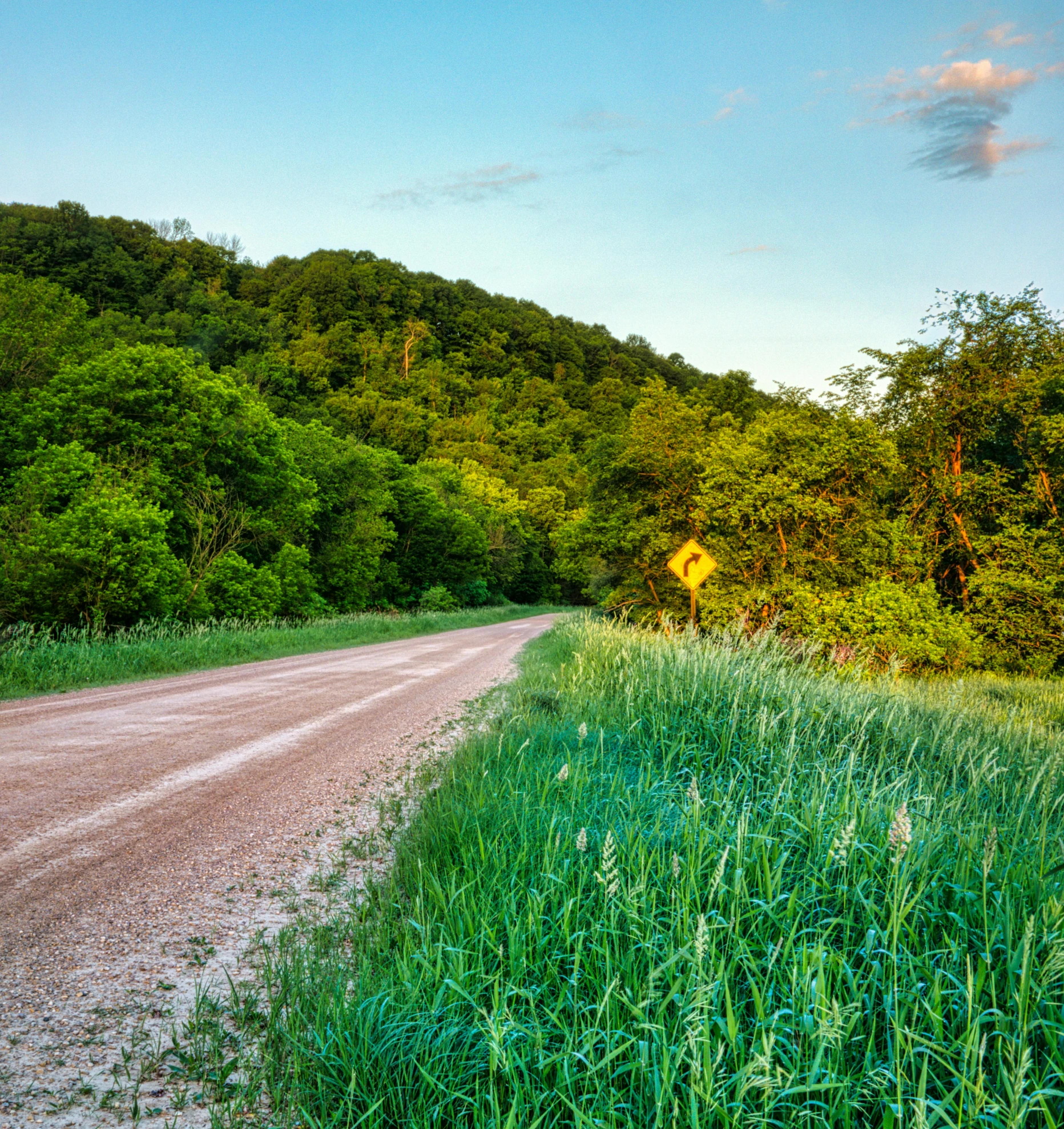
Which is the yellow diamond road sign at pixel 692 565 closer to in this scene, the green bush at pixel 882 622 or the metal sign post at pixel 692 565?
the metal sign post at pixel 692 565

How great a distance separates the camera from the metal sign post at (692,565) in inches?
512

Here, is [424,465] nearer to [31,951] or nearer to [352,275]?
[352,275]

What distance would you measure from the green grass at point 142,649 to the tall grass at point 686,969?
987 cm

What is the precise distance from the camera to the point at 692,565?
13.3 meters

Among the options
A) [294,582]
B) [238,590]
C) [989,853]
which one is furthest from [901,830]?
[294,582]

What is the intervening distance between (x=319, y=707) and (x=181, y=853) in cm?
538

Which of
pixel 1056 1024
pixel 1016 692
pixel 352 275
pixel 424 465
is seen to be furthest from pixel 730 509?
pixel 352 275

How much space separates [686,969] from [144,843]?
11.8 feet

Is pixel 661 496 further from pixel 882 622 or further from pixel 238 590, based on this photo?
pixel 238 590

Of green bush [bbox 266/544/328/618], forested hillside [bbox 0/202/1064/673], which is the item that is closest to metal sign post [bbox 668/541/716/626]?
forested hillside [bbox 0/202/1064/673]

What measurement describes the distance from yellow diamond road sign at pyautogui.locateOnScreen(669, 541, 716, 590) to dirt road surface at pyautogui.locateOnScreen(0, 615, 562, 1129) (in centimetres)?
532

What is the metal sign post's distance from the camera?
12992 millimetres

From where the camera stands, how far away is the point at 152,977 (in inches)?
115

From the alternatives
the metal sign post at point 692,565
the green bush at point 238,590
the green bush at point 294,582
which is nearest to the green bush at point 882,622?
the metal sign post at point 692,565
